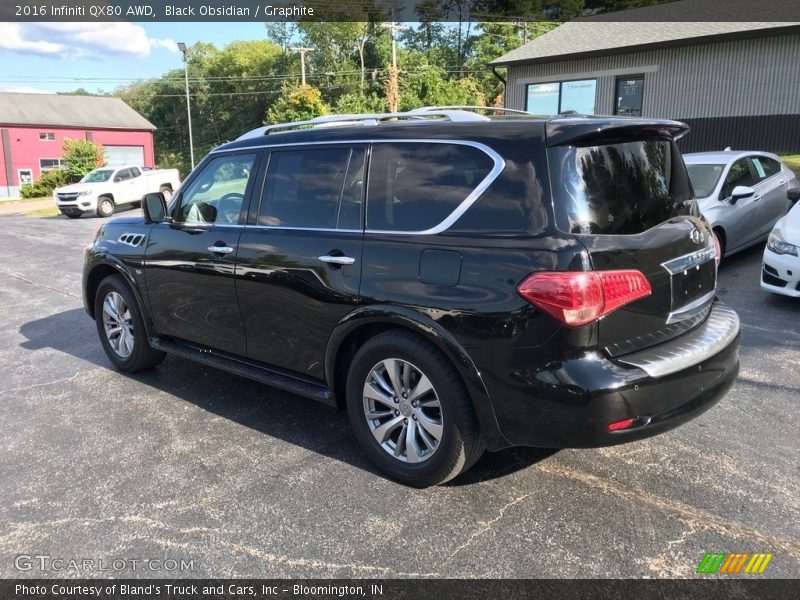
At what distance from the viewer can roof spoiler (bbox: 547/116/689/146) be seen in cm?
291

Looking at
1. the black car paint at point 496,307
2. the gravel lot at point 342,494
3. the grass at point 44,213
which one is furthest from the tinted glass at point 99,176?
the black car paint at point 496,307

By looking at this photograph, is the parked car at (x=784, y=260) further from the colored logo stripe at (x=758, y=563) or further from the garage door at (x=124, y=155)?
the garage door at (x=124, y=155)

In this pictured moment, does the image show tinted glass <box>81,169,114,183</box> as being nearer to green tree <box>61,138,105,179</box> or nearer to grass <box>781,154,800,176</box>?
green tree <box>61,138,105,179</box>

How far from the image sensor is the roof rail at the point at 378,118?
340 cm

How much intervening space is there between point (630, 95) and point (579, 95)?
5.61 ft

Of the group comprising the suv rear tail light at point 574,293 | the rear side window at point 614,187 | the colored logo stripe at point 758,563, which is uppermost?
the rear side window at point 614,187

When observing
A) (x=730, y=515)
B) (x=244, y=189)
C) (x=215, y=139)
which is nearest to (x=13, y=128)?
(x=215, y=139)

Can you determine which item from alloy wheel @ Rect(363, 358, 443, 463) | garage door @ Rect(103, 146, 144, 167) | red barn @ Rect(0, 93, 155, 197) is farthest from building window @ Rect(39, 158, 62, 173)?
alloy wheel @ Rect(363, 358, 443, 463)

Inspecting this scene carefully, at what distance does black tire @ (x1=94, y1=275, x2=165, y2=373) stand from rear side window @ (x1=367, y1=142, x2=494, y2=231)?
2586 mm

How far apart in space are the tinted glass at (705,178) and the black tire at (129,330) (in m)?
6.99

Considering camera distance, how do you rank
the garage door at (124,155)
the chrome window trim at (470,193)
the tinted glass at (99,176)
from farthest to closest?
the garage door at (124,155) < the tinted glass at (99,176) < the chrome window trim at (470,193)

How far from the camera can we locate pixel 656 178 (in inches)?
132

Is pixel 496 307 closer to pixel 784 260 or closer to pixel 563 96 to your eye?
pixel 784 260

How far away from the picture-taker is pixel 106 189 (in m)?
23.5
